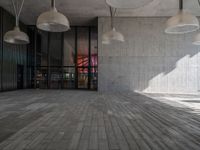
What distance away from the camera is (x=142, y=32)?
14492 mm

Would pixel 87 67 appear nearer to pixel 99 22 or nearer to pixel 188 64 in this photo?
pixel 99 22

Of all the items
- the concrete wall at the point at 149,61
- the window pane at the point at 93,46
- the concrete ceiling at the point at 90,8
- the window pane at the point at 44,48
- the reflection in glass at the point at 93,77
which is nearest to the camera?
the concrete ceiling at the point at 90,8

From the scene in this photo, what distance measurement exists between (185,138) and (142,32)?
40.4 ft

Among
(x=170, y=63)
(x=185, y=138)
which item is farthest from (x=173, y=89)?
(x=185, y=138)

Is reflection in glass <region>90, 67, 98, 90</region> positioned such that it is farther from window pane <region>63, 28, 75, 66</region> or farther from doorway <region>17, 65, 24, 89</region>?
doorway <region>17, 65, 24, 89</region>

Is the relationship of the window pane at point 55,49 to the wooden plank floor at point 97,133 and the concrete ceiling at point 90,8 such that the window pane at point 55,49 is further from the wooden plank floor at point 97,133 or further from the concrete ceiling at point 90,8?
the wooden plank floor at point 97,133

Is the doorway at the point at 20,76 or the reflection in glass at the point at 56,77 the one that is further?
the reflection in glass at the point at 56,77

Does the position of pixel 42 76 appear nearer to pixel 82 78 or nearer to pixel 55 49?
pixel 55 49

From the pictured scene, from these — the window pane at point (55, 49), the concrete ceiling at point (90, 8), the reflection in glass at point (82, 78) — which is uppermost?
the concrete ceiling at point (90, 8)

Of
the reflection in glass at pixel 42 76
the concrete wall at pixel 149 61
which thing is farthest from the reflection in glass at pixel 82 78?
the reflection in glass at pixel 42 76

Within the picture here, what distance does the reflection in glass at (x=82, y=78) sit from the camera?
55.8ft

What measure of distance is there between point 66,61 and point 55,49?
1668 millimetres

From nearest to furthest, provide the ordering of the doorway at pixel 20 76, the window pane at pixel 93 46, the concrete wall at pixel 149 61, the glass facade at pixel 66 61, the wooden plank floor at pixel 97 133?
the wooden plank floor at pixel 97 133 < the concrete wall at pixel 149 61 < the doorway at pixel 20 76 < the window pane at pixel 93 46 < the glass facade at pixel 66 61

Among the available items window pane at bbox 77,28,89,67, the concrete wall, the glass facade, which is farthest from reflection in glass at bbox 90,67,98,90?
the concrete wall
